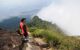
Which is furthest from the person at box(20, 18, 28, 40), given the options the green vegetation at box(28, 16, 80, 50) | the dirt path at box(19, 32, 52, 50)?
the green vegetation at box(28, 16, 80, 50)

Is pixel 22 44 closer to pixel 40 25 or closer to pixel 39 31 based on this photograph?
pixel 39 31

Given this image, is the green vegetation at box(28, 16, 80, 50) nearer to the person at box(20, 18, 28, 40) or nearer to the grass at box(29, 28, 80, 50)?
the grass at box(29, 28, 80, 50)

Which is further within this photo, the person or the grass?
the grass

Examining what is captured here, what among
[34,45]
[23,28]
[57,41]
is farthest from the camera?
[57,41]

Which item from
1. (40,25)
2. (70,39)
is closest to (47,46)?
(70,39)

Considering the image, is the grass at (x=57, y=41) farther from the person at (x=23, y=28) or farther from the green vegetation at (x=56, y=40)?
the person at (x=23, y=28)

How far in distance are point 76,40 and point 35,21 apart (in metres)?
5.51

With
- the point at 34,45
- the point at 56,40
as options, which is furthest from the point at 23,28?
the point at 56,40

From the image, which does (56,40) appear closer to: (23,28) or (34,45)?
(34,45)

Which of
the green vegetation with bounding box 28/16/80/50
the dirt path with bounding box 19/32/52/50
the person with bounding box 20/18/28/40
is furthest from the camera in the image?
the green vegetation with bounding box 28/16/80/50

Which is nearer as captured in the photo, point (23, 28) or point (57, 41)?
point (23, 28)

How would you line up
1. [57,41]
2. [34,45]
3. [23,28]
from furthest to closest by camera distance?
[57,41]
[34,45]
[23,28]

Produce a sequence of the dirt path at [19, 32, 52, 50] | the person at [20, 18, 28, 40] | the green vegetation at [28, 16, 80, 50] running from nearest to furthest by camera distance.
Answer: the person at [20, 18, 28, 40] < the dirt path at [19, 32, 52, 50] < the green vegetation at [28, 16, 80, 50]

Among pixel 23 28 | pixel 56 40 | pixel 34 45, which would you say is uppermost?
pixel 23 28
